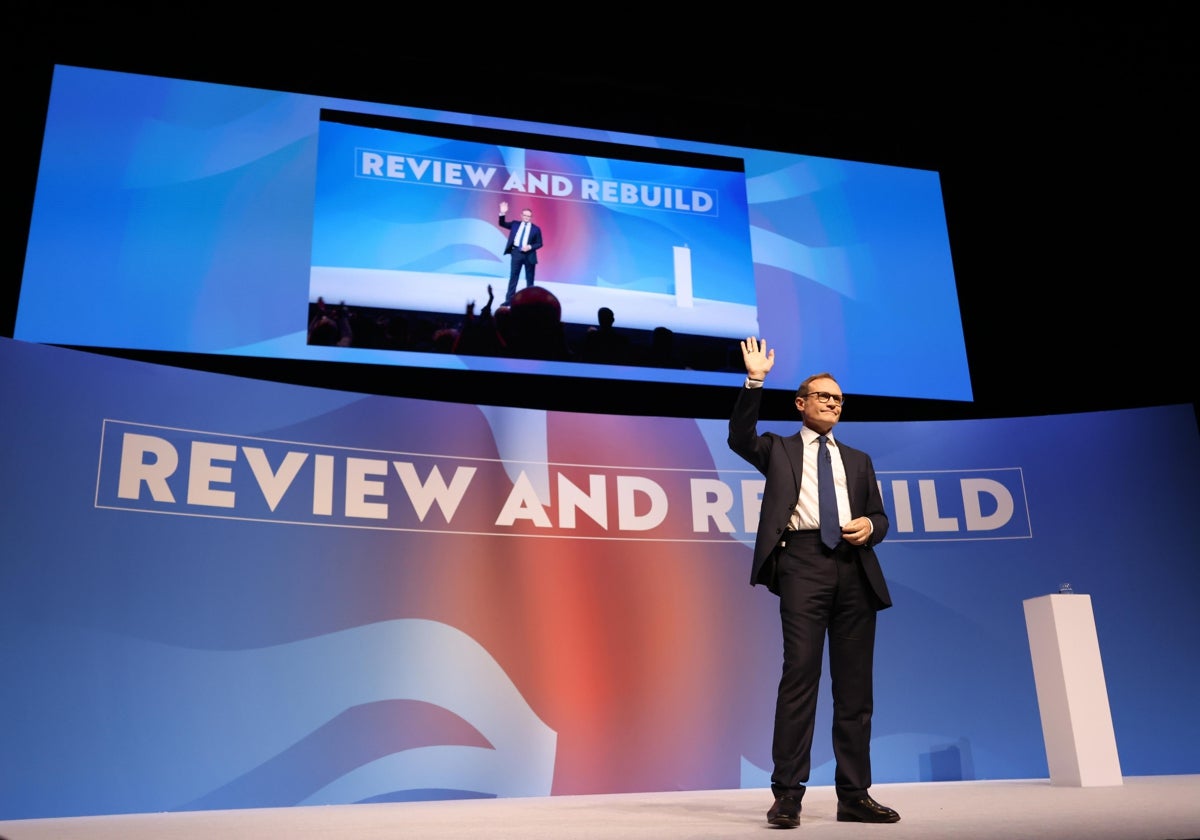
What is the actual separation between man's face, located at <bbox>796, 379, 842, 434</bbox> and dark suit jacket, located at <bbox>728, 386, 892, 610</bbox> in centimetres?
7

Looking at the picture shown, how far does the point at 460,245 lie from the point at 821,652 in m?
3.19

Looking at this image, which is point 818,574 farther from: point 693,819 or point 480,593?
point 480,593

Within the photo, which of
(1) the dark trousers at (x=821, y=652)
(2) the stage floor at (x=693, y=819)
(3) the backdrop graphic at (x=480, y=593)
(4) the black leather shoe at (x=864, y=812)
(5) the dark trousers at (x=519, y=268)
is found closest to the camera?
(2) the stage floor at (x=693, y=819)

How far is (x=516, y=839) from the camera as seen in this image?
2424mm

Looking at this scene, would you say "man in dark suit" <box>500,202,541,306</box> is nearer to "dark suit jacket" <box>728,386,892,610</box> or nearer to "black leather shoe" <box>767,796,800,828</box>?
"dark suit jacket" <box>728,386,892,610</box>

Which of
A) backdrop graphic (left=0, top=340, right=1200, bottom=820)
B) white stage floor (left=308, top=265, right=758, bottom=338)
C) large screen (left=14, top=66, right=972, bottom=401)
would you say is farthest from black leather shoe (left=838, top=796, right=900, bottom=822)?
white stage floor (left=308, top=265, right=758, bottom=338)

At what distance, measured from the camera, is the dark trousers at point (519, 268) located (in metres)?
5.37

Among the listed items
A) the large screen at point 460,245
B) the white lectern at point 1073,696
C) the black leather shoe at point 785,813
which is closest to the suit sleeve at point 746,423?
the black leather shoe at point 785,813

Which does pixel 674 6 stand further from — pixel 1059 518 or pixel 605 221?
pixel 1059 518

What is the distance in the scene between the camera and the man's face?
3.11 meters

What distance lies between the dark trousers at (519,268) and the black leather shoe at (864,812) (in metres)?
3.23

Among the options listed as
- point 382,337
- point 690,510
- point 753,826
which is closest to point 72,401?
point 382,337

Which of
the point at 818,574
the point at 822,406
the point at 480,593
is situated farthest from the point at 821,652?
the point at 480,593

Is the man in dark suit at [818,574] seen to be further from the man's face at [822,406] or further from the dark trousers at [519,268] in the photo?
the dark trousers at [519,268]
